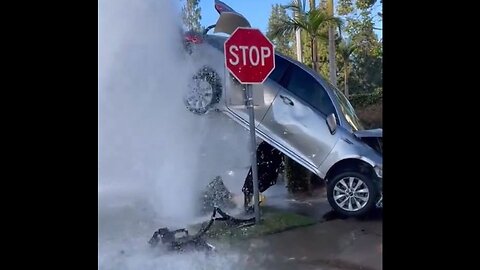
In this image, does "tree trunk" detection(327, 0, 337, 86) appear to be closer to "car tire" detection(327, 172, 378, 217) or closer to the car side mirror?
the car side mirror

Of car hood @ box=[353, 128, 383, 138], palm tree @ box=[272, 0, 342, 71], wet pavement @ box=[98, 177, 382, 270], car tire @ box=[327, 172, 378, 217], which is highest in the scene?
palm tree @ box=[272, 0, 342, 71]

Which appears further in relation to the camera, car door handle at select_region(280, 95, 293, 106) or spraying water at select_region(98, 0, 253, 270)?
car door handle at select_region(280, 95, 293, 106)

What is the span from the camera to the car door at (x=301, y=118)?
201 cm

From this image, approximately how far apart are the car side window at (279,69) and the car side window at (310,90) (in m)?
0.05

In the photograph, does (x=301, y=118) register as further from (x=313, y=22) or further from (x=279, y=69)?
(x=313, y=22)

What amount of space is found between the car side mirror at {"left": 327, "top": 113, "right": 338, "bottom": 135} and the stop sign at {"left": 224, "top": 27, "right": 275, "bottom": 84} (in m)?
0.35

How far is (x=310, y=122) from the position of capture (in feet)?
6.66

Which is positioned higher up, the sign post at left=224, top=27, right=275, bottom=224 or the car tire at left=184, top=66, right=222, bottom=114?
the sign post at left=224, top=27, right=275, bottom=224

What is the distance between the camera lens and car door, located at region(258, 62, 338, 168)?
201 centimetres

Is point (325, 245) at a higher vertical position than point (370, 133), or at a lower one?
lower

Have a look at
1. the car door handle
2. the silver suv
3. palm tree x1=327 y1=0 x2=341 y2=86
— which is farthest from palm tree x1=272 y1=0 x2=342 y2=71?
the car door handle

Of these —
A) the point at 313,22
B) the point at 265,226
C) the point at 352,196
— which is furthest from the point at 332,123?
the point at 265,226

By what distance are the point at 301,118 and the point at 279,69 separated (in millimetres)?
252
